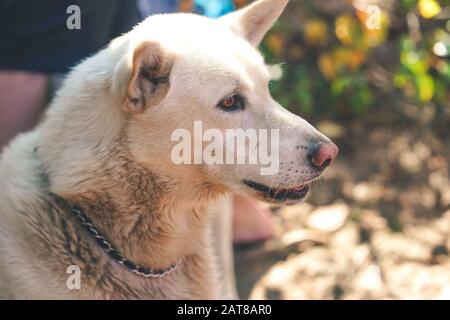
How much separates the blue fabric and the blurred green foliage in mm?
1156

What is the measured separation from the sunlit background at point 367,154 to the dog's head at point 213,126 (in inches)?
43.5

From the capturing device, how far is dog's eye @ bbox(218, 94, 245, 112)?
8.31 ft

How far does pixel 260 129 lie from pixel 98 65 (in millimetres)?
630

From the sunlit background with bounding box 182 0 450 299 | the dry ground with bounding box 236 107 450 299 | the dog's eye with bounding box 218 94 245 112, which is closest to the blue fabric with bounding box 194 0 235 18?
the sunlit background with bounding box 182 0 450 299

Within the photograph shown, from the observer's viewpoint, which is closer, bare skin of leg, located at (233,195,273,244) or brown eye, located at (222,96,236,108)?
brown eye, located at (222,96,236,108)

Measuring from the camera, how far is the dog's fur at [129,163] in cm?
251

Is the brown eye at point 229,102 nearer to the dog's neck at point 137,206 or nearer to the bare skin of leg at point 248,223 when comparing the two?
the dog's neck at point 137,206

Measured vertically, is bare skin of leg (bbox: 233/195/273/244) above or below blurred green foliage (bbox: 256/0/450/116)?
below

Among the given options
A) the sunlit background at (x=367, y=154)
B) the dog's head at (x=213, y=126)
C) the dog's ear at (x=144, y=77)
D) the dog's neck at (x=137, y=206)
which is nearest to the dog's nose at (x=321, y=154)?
the dog's head at (x=213, y=126)

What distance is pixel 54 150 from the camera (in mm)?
2617

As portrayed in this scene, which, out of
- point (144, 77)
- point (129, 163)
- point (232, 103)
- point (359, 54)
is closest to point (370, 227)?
point (359, 54)

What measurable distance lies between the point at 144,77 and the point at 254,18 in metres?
0.66

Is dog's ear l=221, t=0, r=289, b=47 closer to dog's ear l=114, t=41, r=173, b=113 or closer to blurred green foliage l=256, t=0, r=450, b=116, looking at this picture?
dog's ear l=114, t=41, r=173, b=113

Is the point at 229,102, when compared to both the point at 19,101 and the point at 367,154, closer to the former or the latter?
the point at 19,101
